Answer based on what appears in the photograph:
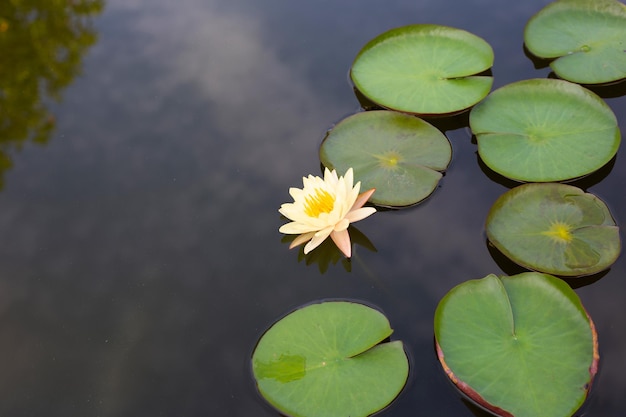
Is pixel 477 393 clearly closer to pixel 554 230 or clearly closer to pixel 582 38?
pixel 554 230

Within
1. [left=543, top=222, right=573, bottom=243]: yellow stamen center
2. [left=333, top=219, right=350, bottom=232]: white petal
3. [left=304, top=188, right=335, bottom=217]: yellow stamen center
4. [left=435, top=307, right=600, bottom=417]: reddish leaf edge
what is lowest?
[left=435, top=307, right=600, bottom=417]: reddish leaf edge

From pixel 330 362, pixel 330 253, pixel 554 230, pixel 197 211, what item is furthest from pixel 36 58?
pixel 554 230

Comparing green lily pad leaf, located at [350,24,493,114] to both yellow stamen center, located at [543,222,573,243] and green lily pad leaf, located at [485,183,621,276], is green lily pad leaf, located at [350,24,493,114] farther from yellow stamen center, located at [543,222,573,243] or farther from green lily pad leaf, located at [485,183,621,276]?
yellow stamen center, located at [543,222,573,243]

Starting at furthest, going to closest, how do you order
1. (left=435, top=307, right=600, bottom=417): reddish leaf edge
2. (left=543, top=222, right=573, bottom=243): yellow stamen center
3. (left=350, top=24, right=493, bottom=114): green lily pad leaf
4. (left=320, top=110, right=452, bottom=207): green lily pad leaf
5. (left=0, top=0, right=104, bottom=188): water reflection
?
(left=0, top=0, right=104, bottom=188): water reflection, (left=350, top=24, right=493, bottom=114): green lily pad leaf, (left=320, top=110, right=452, bottom=207): green lily pad leaf, (left=543, top=222, right=573, bottom=243): yellow stamen center, (left=435, top=307, right=600, bottom=417): reddish leaf edge

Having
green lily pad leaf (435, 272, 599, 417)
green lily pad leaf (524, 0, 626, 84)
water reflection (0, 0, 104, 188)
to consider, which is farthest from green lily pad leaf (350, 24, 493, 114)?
water reflection (0, 0, 104, 188)

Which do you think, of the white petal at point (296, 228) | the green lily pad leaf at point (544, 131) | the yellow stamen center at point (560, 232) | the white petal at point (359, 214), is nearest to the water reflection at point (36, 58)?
the white petal at point (296, 228)

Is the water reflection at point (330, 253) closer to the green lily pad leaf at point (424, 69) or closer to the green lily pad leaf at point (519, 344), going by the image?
the green lily pad leaf at point (519, 344)
